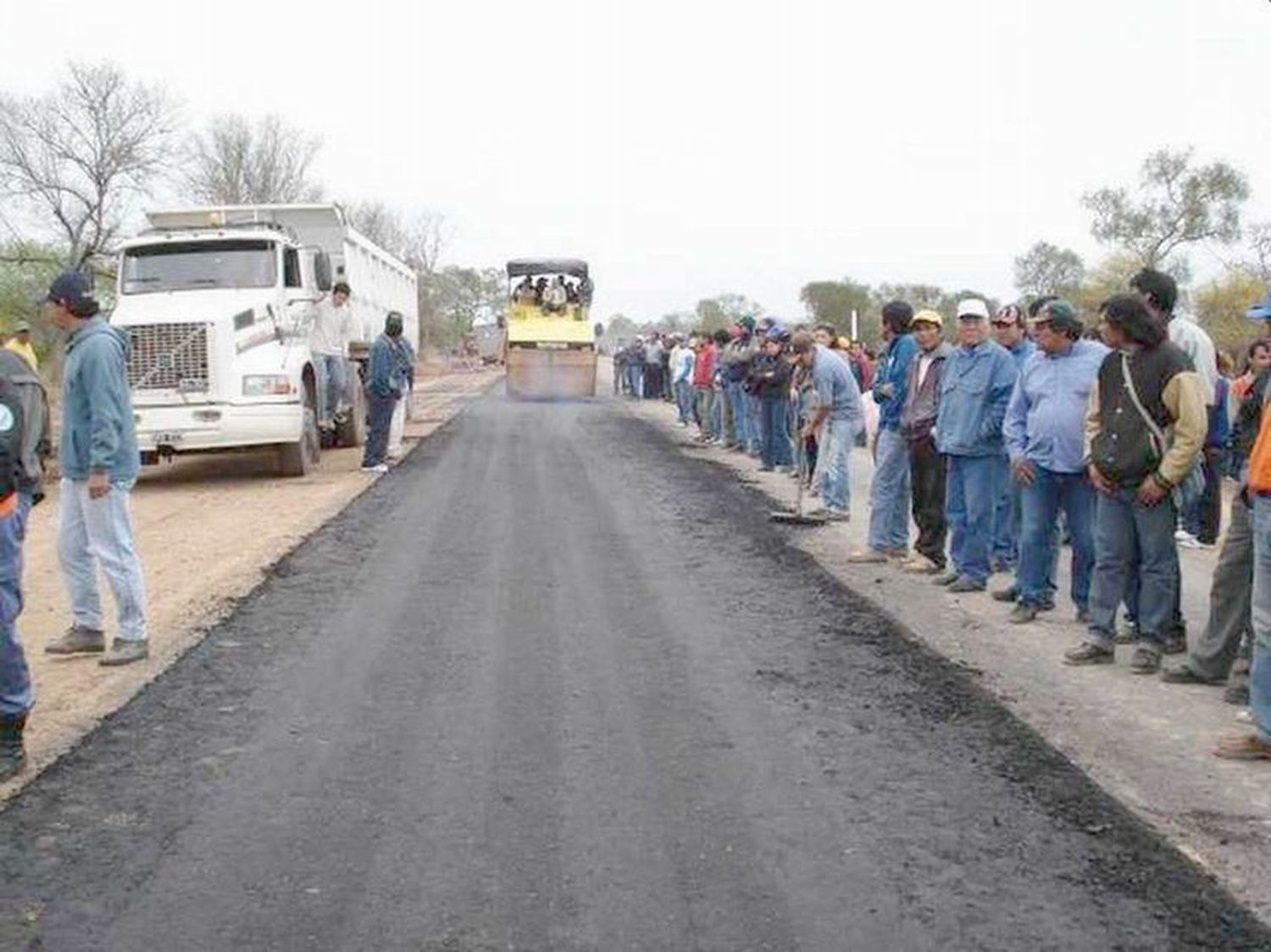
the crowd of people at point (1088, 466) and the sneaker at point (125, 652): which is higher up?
the crowd of people at point (1088, 466)

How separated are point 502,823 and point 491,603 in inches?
142

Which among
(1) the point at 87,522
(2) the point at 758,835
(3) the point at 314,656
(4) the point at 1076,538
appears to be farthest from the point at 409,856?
(4) the point at 1076,538

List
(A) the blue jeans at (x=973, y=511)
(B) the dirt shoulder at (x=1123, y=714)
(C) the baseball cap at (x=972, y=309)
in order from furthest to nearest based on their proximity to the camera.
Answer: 1. (A) the blue jeans at (x=973, y=511)
2. (C) the baseball cap at (x=972, y=309)
3. (B) the dirt shoulder at (x=1123, y=714)

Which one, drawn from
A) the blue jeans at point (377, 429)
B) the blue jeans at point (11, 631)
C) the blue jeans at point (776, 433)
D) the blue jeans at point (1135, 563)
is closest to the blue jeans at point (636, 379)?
the blue jeans at point (776, 433)

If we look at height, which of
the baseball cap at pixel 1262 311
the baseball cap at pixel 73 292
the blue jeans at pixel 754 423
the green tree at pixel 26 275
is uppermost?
the green tree at pixel 26 275

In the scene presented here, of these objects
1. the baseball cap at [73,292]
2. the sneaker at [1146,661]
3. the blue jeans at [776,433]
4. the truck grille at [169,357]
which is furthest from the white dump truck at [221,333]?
the sneaker at [1146,661]

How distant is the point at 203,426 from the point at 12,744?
9755 mm

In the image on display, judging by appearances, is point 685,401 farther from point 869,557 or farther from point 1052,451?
point 1052,451

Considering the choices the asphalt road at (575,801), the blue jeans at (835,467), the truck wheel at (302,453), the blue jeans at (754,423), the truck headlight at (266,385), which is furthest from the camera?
the blue jeans at (754,423)

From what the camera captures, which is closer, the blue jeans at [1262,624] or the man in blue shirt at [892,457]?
the blue jeans at [1262,624]

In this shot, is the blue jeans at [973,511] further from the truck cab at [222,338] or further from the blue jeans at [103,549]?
the truck cab at [222,338]

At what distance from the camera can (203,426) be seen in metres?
14.4

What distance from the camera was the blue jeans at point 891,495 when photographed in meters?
9.88

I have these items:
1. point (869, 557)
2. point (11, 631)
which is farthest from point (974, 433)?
point (11, 631)
